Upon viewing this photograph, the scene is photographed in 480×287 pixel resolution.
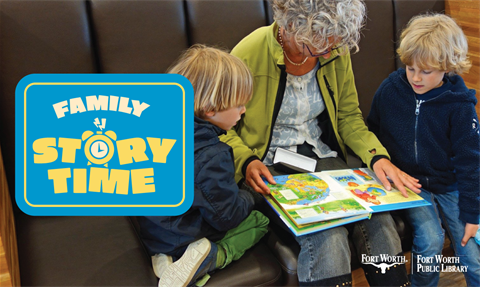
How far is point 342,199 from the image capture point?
129 cm

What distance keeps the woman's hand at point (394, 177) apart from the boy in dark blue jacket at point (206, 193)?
0.50 m

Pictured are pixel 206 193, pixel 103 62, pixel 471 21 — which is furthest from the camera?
pixel 471 21

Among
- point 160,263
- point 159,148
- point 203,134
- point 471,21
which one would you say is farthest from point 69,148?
point 471,21

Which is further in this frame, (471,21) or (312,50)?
(471,21)

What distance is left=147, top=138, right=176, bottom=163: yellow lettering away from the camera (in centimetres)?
71

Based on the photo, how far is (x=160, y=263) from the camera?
117 cm

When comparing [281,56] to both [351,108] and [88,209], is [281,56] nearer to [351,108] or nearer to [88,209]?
[351,108]

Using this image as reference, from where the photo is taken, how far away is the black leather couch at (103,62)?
1.21 metres

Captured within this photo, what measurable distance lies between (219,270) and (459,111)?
3.10ft

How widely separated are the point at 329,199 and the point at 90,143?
2.62ft

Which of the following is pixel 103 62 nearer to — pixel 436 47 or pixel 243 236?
pixel 243 236

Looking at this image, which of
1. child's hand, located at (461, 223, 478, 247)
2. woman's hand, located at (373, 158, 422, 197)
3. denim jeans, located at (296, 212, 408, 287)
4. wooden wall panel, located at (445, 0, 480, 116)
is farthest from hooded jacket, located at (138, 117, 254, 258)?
wooden wall panel, located at (445, 0, 480, 116)

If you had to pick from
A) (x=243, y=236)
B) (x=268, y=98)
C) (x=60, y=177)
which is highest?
(x=60, y=177)

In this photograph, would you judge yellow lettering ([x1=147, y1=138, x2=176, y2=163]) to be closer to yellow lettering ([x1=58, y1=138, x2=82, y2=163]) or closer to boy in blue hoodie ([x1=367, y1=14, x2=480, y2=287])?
yellow lettering ([x1=58, y1=138, x2=82, y2=163])
